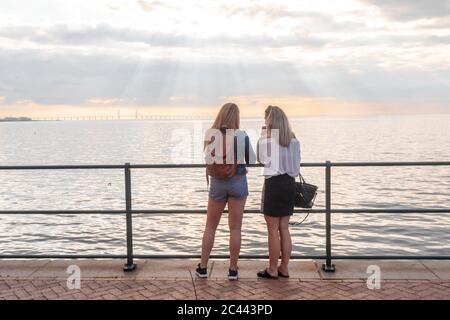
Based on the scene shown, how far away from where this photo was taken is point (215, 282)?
18.6ft

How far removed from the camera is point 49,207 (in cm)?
2381

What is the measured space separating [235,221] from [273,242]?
49cm

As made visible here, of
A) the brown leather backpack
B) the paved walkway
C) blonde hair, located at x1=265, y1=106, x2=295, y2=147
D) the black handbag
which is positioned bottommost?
the paved walkway

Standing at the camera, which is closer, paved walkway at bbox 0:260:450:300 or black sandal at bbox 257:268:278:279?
paved walkway at bbox 0:260:450:300

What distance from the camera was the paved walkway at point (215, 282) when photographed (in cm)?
526

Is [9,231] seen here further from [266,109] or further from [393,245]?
[266,109]

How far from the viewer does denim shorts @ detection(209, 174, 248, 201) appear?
557cm

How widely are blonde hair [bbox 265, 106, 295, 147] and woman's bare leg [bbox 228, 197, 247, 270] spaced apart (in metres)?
0.79

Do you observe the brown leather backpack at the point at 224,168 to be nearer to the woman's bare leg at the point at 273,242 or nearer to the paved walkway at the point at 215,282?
the woman's bare leg at the point at 273,242

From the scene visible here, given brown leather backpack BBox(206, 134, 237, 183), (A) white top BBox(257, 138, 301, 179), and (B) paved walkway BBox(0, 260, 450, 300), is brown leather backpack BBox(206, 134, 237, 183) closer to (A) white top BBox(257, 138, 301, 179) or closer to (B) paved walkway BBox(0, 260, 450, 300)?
(A) white top BBox(257, 138, 301, 179)

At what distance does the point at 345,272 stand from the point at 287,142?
1.73 meters
